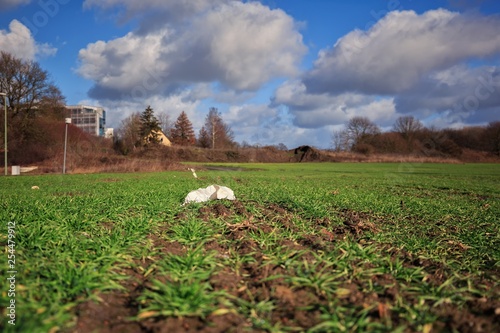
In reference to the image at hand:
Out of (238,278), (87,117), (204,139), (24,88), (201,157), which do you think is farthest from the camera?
(87,117)

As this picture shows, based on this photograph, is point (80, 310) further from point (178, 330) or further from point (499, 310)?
point (499, 310)

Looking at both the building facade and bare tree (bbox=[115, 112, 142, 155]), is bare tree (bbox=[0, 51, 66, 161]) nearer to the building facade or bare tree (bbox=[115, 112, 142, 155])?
bare tree (bbox=[115, 112, 142, 155])

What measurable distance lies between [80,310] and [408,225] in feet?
18.2

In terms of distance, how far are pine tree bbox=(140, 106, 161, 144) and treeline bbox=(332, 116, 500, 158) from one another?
4756 centimetres

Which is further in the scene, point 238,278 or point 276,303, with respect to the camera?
point 238,278

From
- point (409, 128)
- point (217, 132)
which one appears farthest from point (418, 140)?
point (217, 132)

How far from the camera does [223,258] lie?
11.1 feet

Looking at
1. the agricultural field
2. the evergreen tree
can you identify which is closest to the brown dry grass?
the evergreen tree

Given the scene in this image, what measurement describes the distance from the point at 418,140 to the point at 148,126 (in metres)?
63.0

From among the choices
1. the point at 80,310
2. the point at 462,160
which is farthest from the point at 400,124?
the point at 80,310

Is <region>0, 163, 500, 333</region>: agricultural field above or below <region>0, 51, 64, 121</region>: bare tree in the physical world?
below

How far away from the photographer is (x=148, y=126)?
66688mm

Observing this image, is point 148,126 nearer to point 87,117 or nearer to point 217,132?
point 217,132

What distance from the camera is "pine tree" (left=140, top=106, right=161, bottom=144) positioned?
219 ft
